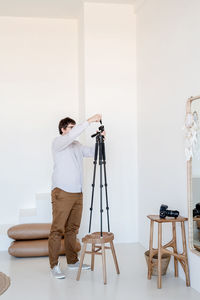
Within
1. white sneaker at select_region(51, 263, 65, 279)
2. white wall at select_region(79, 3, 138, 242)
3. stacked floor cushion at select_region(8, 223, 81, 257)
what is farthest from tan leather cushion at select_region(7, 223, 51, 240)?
white sneaker at select_region(51, 263, 65, 279)

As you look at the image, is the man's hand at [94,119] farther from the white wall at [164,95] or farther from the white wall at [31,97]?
the white wall at [31,97]

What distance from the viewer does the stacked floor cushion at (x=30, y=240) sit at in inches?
172

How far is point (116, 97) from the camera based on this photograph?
16.4 ft

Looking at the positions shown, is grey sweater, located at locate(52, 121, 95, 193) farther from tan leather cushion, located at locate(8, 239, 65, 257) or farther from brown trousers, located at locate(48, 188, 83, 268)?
tan leather cushion, located at locate(8, 239, 65, 257)

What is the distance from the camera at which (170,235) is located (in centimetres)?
387

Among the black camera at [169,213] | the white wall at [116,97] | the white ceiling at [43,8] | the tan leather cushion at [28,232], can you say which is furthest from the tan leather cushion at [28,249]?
the white ceiling at [43,8]

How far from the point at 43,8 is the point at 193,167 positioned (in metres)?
3.28

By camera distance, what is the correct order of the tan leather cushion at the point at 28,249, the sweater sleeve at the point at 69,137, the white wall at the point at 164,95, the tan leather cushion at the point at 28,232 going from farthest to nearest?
the tan leather cushion at the point at 28,232 → the tan leather cushion at the point at 28,249 → the sweater sleeve at the point at 69,137 → the white wall at the point at 164,95

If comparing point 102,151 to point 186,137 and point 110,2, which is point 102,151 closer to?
point 186,137

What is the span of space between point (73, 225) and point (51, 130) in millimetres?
2046

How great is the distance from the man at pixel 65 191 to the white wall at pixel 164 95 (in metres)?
0.82

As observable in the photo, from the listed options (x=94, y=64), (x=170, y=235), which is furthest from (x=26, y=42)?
(x=170, y=235)

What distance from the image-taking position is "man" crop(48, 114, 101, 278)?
12.2 feet

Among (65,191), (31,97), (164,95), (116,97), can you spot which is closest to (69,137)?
(65,191)
